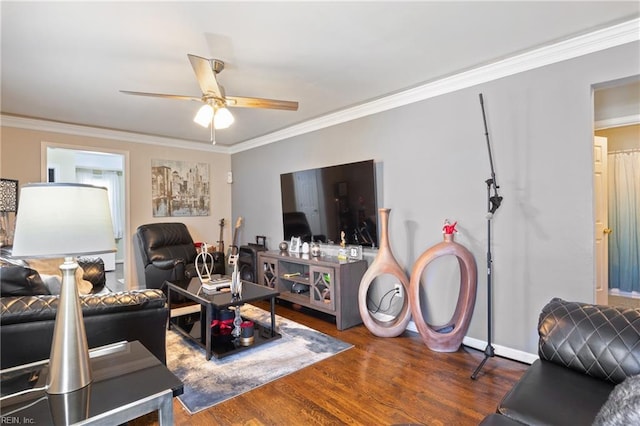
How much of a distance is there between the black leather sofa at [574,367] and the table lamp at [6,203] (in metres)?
4.93

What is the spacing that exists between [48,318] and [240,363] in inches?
52.7

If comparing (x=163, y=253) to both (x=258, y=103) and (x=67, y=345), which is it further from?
(x=67, y=345)

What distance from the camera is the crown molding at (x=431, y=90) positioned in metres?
2.24

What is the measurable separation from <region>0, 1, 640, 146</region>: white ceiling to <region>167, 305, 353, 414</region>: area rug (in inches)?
92.8

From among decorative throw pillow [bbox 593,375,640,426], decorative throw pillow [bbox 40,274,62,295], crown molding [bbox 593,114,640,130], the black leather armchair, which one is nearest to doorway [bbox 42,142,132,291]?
the black leather armchair

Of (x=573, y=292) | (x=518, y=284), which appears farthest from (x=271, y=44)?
(x=573, y=292)

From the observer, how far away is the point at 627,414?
0.91 metres

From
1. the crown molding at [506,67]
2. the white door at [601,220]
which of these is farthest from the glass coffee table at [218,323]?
the white door at [601,220]

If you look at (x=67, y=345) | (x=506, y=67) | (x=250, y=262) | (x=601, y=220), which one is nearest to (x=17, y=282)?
(x=67, y=345)

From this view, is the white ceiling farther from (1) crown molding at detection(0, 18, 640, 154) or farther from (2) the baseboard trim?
(2) the baseboard trim

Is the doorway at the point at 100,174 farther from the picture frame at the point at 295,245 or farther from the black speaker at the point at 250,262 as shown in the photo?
the picture frame at the point at 295,245

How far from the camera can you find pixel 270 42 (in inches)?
91.0

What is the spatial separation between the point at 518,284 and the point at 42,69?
4214 mm

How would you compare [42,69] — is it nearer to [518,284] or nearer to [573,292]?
[518,284]
